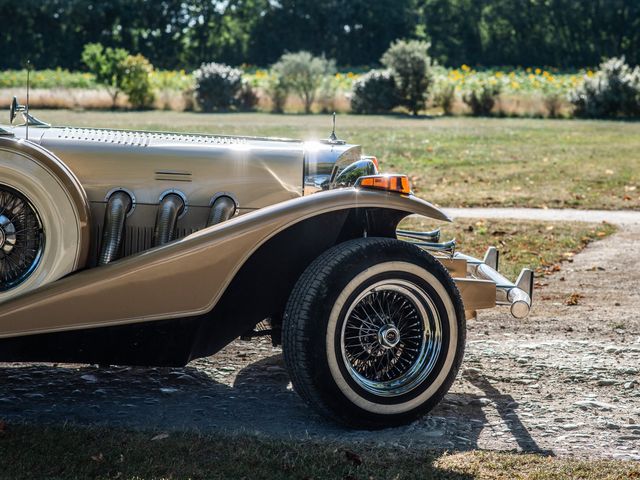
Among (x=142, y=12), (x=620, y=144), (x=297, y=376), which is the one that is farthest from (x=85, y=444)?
(x=142, y=12)

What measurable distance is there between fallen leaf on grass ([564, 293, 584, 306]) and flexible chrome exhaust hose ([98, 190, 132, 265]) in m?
3.58

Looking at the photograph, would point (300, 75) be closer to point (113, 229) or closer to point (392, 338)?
point (113, 229)

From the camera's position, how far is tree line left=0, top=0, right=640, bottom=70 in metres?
58.3

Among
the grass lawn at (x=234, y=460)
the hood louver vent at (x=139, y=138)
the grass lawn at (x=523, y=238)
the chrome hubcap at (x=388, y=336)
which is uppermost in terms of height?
the hood louver vent at (x=139, y=138)

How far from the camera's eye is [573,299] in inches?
272

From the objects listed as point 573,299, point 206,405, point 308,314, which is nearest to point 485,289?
point 308,314

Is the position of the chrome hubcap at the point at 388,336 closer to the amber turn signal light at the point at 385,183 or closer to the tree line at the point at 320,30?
the amber turn signal light at the point at 385,183

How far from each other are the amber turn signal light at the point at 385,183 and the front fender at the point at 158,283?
0.15 m

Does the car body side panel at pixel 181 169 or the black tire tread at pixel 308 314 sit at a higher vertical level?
the car body side panel at pixel 181 169

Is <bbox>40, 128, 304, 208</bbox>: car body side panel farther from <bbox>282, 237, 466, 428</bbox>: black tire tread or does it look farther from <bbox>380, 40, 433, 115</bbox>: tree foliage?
<bbox>380, 40, 433, 115</bbox>: tree foliage

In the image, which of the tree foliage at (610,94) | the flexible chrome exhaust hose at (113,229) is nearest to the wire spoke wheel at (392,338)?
the flexible chrome exhaust hose at (113,229)

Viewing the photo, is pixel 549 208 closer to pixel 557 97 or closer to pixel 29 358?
pixel 29 358

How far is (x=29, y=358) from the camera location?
4125mm

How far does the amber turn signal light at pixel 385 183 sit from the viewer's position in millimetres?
4191
